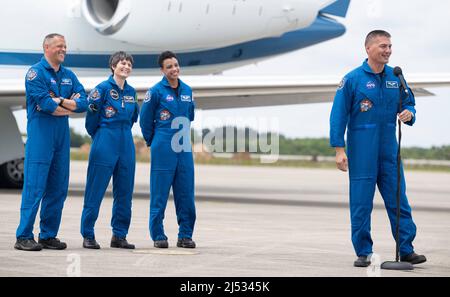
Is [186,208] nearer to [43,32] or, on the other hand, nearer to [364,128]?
[364,128]

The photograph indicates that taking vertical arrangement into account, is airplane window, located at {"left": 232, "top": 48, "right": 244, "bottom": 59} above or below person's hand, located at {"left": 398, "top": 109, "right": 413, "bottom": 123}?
→ above

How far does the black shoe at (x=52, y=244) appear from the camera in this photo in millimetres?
9086

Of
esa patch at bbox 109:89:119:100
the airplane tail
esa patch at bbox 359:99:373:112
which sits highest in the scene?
the airplane tail

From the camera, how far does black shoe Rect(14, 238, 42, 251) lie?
8828 mm

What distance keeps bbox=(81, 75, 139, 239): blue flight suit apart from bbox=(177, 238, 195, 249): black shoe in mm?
518

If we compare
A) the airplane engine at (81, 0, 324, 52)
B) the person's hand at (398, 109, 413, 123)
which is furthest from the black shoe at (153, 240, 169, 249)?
the airplane engine at (81, 0, 324, 52)

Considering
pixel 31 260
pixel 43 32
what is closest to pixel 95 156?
pixel 31 260

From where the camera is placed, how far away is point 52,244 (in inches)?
359

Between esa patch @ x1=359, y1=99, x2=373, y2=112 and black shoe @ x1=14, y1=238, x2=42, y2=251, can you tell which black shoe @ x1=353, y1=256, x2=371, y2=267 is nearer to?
esa patch @ x1=359, y1=99, x2=373, y2=112

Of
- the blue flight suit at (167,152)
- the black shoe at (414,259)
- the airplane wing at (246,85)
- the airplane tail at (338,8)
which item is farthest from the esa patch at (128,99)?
the airplane tail at (338,8)

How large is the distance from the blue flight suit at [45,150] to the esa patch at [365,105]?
2.58m

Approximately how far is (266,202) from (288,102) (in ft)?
8.26

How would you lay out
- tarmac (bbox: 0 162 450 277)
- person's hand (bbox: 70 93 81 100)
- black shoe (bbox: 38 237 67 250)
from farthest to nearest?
person's hand (bbox: 70 93 81 100) → black shoe (bbox: 38 237 67 250) → tarmac (bbox: 0 162 450 277)
